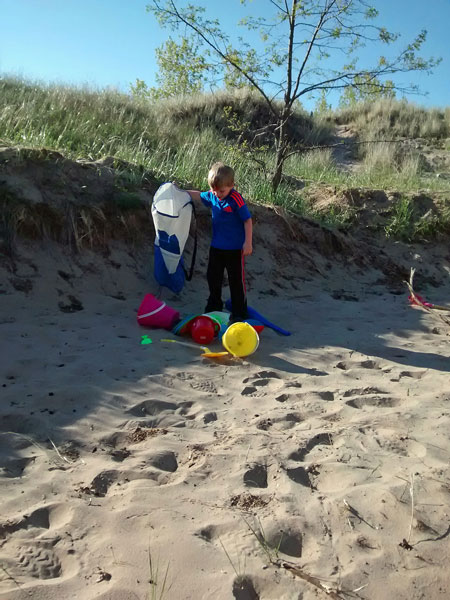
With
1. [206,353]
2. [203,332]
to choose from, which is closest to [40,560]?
[206,353]

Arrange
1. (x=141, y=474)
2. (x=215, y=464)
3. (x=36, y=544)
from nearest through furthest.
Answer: (x=36, y=544) → (x=141, y=474) → (x=215, y=464)

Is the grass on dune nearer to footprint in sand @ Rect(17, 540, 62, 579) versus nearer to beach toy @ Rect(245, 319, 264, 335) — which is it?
beach toy @ Rect(245, 319, 264, 335)

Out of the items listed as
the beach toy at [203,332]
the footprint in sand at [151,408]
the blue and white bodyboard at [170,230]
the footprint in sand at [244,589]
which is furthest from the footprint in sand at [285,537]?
the blue and white bodyboard at [170,230]

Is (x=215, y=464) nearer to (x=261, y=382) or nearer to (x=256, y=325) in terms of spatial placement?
(x=261, y=382)

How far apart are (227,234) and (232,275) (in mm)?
409

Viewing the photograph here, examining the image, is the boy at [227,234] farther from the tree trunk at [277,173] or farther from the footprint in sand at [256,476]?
the tree trunk at [277,173]

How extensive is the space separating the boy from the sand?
24.1 inches

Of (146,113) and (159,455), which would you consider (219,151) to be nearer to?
(146,113)

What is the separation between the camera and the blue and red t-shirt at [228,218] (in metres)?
5.00

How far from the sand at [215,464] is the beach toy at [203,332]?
0.23 metres

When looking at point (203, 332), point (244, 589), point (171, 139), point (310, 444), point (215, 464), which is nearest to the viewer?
point (244, 589)

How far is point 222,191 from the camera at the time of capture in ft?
16.3

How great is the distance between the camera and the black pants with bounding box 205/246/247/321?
5.23 metres

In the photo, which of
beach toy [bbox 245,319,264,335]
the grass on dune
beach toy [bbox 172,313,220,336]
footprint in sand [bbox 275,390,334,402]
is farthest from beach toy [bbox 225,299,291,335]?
the grass on dune
